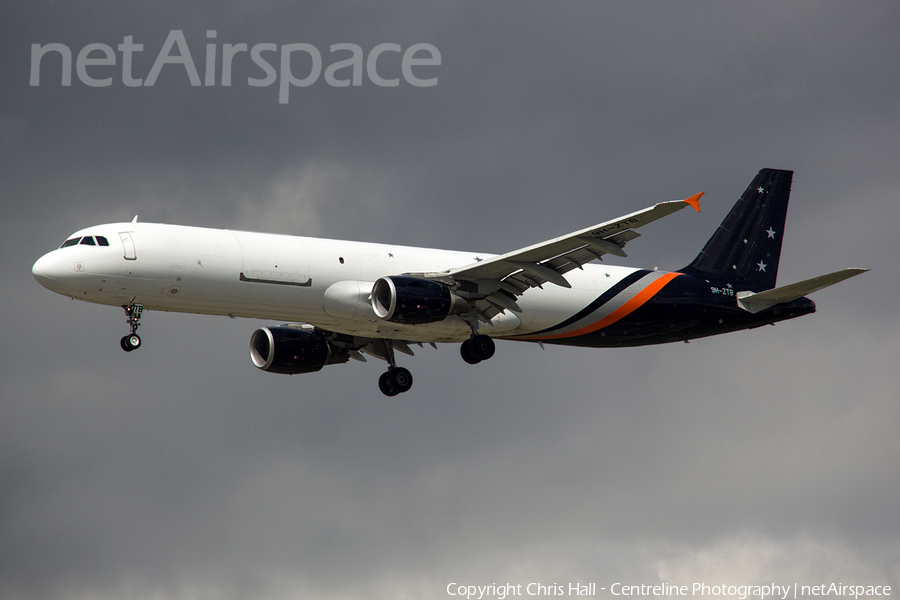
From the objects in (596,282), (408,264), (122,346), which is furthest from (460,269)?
(122,346)

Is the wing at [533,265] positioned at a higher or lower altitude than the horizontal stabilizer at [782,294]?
higher

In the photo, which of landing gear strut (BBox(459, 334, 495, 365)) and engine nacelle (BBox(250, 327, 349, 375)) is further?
engine nacelle (BBox(250, 327, 349, 375))

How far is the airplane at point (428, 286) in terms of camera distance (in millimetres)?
35500

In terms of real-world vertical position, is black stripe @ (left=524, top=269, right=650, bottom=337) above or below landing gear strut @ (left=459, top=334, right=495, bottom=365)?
above

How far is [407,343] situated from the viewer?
1788 inches

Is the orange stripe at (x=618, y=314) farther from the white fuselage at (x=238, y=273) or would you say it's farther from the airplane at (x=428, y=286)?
the white fuselage at (x=238, y=273)

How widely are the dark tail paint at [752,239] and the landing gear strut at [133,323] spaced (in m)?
24.1

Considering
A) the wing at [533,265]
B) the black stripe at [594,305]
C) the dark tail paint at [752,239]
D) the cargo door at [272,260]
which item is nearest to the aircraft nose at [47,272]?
the cargo door at [272,260]

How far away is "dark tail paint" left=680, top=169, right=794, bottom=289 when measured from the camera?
46562 mm

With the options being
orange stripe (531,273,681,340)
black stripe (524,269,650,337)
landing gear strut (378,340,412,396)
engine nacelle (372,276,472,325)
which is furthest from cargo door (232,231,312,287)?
orange stripe (531,273,681,340)

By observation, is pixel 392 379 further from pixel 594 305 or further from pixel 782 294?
pixel 782 294

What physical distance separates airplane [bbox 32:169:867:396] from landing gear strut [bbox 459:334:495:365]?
0.18 feet

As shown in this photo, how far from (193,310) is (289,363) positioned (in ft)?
27.6

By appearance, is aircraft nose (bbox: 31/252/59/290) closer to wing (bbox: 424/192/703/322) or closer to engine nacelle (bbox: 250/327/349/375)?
engine nacelle (bbox: 250/327/349/375)
